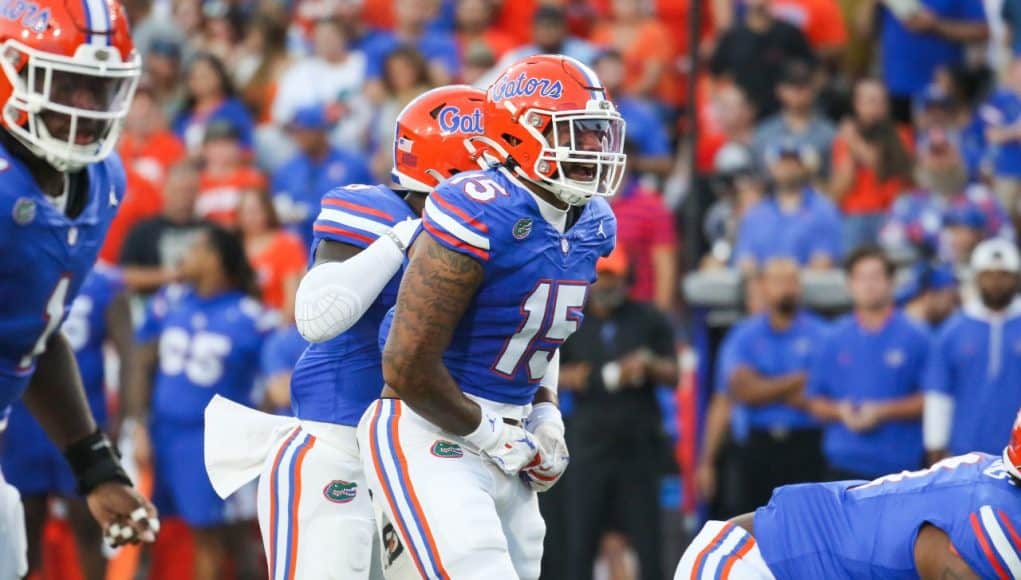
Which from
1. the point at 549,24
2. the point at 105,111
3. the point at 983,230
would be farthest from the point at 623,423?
the point at 105,111

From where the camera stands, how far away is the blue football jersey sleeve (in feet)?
14.5

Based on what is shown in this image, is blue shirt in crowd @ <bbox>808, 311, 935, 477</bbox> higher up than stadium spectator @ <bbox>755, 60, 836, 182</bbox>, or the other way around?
stadium spectator @ <bbox>755, 60, 836, 182</bbox>

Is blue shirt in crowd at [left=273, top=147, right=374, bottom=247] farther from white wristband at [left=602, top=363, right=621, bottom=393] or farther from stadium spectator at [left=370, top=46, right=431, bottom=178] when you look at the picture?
white wristband at [left=602, top=363, right=621, bottom=393]

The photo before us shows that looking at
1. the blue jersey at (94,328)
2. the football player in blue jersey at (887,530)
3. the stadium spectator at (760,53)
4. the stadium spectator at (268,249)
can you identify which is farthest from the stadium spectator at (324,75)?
the football player in blue jersey at (887,530)

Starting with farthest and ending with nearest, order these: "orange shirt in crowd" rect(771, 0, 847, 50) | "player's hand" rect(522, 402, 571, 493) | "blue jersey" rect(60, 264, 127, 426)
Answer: "orange shirt in crowd" rect(771, 0, 847, 50) → "blue jersey" rect(60, 264, 127, 426) → "player's hand" rect(522, 402, 571, 493)

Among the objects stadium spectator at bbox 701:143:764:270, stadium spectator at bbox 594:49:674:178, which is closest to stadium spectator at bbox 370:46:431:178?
stadium spectator at bbox 594:49:674:178

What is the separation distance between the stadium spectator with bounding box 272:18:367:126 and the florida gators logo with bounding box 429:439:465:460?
23.5 feet

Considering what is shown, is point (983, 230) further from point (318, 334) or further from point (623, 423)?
point (318, 334)

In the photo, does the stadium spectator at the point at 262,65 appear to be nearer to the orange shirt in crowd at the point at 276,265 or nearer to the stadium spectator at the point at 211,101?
the stadium spectator at the point at 211,101

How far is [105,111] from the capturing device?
4133mm

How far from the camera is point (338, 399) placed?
4570 mm

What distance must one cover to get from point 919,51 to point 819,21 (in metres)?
0.82

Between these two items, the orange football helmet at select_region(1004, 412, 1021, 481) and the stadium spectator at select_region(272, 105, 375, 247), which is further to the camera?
the stadium spectator at select_region(272, 105, 375, 247)

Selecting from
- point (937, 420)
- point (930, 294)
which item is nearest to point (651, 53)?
point (930, 294)
